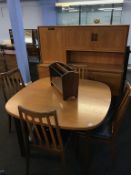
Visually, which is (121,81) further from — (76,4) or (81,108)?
(76,4)

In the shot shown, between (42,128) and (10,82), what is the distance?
3.34 feet

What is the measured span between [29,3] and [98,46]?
4006 mm

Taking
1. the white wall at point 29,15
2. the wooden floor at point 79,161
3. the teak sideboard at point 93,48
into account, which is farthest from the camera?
the white wall at point 29,15

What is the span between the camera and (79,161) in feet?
6.24

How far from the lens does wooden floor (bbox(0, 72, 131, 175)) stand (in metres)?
1.77

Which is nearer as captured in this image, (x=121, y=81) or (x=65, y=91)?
(x=65, y=91)

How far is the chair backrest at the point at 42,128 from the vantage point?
1325 millimetres

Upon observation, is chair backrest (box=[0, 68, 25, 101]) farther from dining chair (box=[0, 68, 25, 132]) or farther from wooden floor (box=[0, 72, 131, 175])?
wooden floor (box=[0, 72, 131, 175])

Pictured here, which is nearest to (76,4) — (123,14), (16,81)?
(123,14)

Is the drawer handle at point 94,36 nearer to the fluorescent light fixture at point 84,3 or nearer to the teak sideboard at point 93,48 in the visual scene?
the teak sideboard at point 93,48

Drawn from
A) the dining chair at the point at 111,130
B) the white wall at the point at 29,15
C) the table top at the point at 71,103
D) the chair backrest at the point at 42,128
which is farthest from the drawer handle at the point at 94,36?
the white wall at the point at 29,15

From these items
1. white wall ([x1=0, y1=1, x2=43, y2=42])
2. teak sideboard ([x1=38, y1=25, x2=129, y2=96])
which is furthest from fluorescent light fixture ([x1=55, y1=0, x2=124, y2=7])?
teak sideboard ([x1=38, y1=25, x2=129, y2=96])

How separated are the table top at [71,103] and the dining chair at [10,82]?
0.74ft

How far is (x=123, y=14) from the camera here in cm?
466
